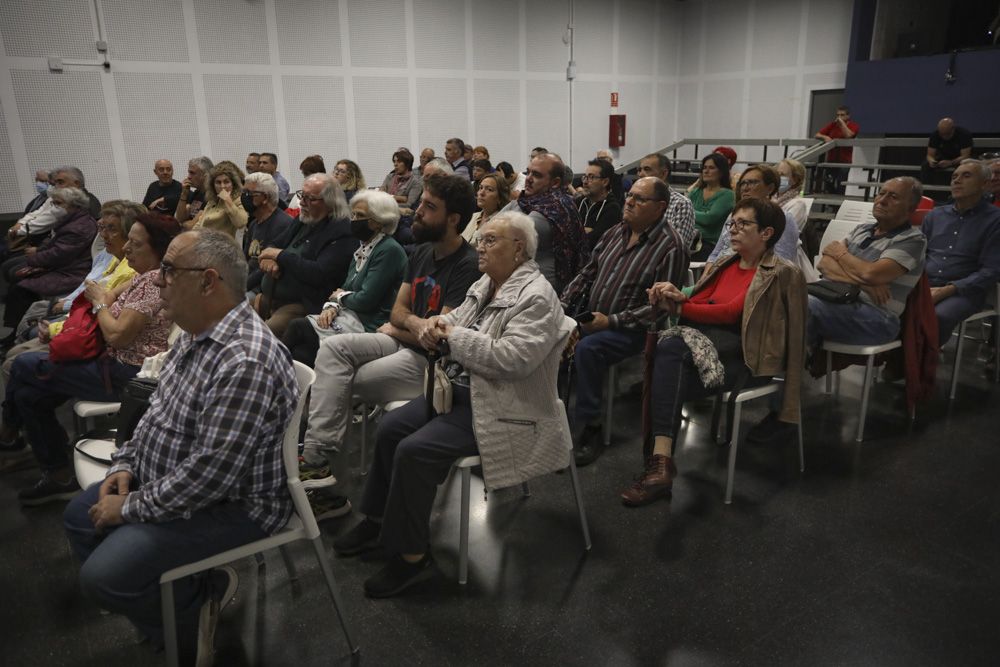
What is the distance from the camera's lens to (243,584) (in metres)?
2.29

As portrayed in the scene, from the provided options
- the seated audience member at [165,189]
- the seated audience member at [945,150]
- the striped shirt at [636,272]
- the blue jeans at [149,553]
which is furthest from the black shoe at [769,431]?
the seated audience member at [165,189]

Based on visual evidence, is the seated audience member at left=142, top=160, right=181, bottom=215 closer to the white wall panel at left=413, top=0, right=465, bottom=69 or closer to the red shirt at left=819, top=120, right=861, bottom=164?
the white wall panel at left=413, top=0, right=465, bottom=69

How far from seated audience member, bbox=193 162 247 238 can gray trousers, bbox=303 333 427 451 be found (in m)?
2.32

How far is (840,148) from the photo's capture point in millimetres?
9531

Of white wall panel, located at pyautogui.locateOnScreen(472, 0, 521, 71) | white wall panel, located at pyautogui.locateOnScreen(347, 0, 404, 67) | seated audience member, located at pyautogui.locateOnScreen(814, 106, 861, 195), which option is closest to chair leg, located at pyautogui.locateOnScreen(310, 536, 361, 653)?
white wall panel, located at pyautogui.locateOnScreen(347, 0, 404, 67)

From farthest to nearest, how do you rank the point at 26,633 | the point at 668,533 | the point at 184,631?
1. the point at 668,533
2. the point at 26,633
3. the point at 184,631

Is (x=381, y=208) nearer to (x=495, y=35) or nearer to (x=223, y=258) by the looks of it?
(x=223, y=258)

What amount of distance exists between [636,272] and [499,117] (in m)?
7.91

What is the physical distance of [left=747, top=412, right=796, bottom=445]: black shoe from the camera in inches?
127

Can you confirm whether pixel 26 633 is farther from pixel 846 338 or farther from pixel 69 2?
pixel 69 2

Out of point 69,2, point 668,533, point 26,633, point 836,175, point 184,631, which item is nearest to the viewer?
point 184,631

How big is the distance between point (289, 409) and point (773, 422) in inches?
96.8

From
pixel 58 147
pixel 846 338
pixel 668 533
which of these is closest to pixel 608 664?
pixel 668 533

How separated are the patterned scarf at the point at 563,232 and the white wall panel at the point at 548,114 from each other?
7303mm
